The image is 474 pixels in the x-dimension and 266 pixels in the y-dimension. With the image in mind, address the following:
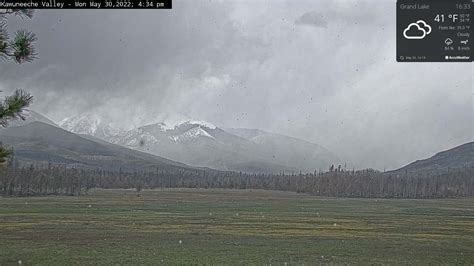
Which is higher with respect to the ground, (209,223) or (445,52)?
(445,52)

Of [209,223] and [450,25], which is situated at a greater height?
[450,25]

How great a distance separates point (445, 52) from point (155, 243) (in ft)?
106

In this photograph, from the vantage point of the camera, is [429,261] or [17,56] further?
[429,261]

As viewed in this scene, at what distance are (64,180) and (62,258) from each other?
429 feet

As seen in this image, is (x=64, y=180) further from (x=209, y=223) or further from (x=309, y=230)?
(x=309, y=230)

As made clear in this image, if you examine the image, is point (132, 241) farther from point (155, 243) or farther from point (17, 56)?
point (17, 56)

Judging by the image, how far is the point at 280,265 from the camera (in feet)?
94.9

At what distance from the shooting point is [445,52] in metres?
13.1

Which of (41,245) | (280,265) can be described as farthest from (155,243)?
(280,265)

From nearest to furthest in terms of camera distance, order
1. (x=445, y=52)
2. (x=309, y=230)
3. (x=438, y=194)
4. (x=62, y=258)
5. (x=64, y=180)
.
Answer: (x=445, y=52) → (x=62, y=258) → (x=309, y=230) → (x=64, y=180) → (x=438, y=194)

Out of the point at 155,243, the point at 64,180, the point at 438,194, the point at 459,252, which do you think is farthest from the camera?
the point at 438,194

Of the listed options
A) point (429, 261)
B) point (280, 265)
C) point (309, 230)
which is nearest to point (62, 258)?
point (280, 265)

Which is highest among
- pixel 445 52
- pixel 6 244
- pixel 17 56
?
pixel 445 52

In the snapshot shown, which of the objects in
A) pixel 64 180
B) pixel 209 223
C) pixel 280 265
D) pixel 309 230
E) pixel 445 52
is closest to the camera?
pixel 445 52
